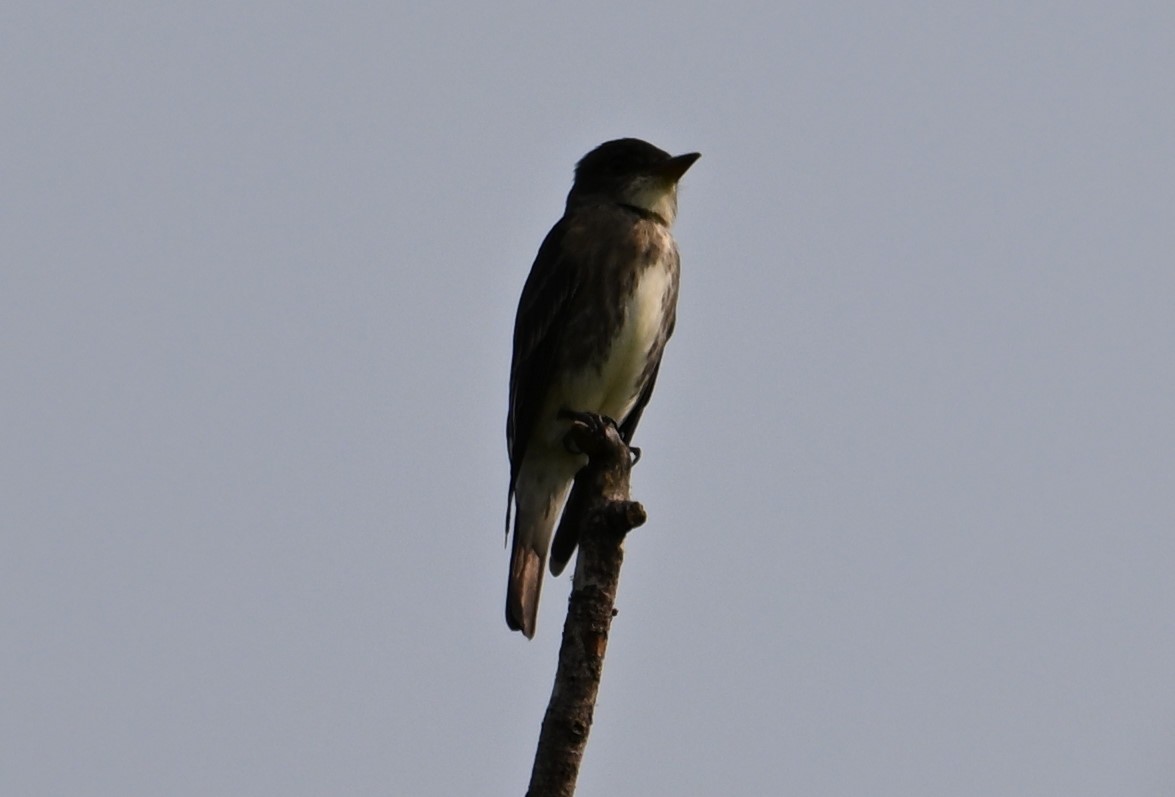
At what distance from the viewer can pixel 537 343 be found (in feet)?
28.1

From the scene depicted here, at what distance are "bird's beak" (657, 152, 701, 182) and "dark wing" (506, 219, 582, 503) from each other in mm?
626

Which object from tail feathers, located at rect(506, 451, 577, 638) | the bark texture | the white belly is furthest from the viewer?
the white belly

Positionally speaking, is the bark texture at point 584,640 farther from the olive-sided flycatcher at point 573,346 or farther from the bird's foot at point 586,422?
the olive-sided flycatcher at point 573,346

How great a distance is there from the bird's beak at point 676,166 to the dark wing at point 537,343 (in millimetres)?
626

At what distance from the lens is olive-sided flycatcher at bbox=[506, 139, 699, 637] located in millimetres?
8352

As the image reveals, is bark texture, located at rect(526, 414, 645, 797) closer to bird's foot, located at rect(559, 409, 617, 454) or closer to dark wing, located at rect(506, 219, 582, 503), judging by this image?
bird's foot, located at rect(559, 409, 617, 454)

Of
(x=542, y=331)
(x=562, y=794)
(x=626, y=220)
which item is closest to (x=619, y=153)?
(x=626, y=220)

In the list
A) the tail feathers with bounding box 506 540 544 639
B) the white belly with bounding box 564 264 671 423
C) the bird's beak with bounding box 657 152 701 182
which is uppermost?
the bird's beak with bounding box 657 152 701 182

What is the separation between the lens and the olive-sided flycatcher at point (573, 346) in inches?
329

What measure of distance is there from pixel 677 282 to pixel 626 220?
1.35 ft

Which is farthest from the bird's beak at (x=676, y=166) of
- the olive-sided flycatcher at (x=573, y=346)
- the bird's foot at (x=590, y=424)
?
the bird's foot at (x=590, y=424)

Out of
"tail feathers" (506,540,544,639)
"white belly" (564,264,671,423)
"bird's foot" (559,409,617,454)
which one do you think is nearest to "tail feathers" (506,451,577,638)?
"tail feathers" (506,540,544,639)

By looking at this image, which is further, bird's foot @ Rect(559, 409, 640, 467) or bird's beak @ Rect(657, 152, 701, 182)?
bird's beak @ Rect(657, 152, 701, 182)

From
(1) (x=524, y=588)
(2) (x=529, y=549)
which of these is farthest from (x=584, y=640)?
(2) (x=529, y=549)
